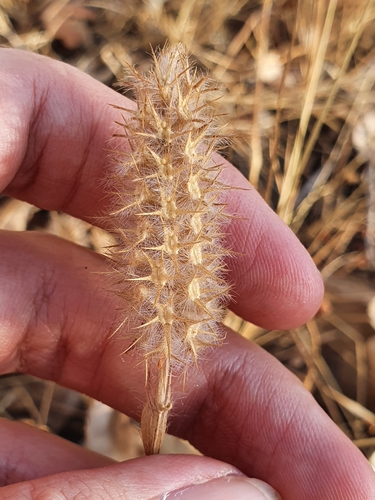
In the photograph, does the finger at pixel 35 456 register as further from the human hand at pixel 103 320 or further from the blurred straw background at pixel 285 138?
the blurred straw background at pixel 285 138

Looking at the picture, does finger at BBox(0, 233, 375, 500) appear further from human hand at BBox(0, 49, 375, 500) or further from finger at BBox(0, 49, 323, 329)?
finger at BBox(0, 49, 323, 329)

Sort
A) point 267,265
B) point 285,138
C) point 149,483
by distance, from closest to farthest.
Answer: point 149,483 < point 267,265 < point 285,138

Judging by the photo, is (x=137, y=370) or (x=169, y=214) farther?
(x=137, y=370)

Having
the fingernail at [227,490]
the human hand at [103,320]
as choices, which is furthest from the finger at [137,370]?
the fingernail at [227,490]

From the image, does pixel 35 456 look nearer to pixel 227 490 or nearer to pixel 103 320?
pixel 103 320

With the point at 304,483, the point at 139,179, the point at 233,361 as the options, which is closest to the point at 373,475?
the point at 304,483

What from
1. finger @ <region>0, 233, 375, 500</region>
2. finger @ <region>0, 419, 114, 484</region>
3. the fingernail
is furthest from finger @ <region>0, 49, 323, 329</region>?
finger @ <region>0, 419, 114, 484</region>

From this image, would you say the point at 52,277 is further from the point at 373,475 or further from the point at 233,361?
the point at 373,475

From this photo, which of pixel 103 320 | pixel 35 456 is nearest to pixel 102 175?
pixel 103 320
